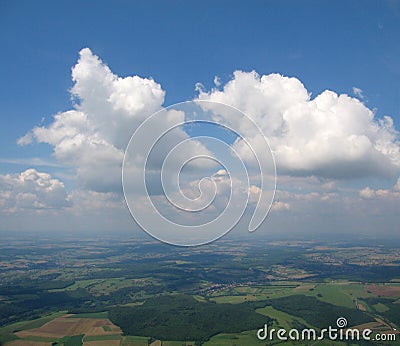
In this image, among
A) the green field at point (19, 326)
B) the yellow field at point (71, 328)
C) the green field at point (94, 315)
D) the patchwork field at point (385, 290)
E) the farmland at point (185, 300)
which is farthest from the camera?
the patchwork field at point (385, 290)

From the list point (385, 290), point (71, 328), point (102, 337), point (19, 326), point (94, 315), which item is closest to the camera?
point (102, 337)

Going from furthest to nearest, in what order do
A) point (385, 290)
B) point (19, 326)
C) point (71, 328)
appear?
point (385, 290), point (19, 326), point (71, 328)

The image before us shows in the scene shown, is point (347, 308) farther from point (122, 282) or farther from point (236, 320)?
point (122, 282)

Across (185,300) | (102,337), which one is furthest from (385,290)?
(102,337)

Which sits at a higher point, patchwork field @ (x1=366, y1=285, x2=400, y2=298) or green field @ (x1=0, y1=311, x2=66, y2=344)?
patchwork field @ (x1=366, y1=285, x2=400, y2=298)

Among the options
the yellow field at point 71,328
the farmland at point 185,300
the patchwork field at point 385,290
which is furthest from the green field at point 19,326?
the patchwork field at point 385,290

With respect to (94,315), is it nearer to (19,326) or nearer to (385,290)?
(19,326)

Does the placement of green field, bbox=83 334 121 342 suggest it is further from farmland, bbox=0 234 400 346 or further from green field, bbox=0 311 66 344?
green field, bbox=0 311 66 344

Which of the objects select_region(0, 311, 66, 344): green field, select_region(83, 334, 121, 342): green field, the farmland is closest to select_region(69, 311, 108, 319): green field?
the farmland

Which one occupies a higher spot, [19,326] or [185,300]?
[185,300]

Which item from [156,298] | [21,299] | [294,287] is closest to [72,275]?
A: [21,299]

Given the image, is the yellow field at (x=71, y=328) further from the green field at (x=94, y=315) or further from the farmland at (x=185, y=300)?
the green field at (x=94, y=315)
